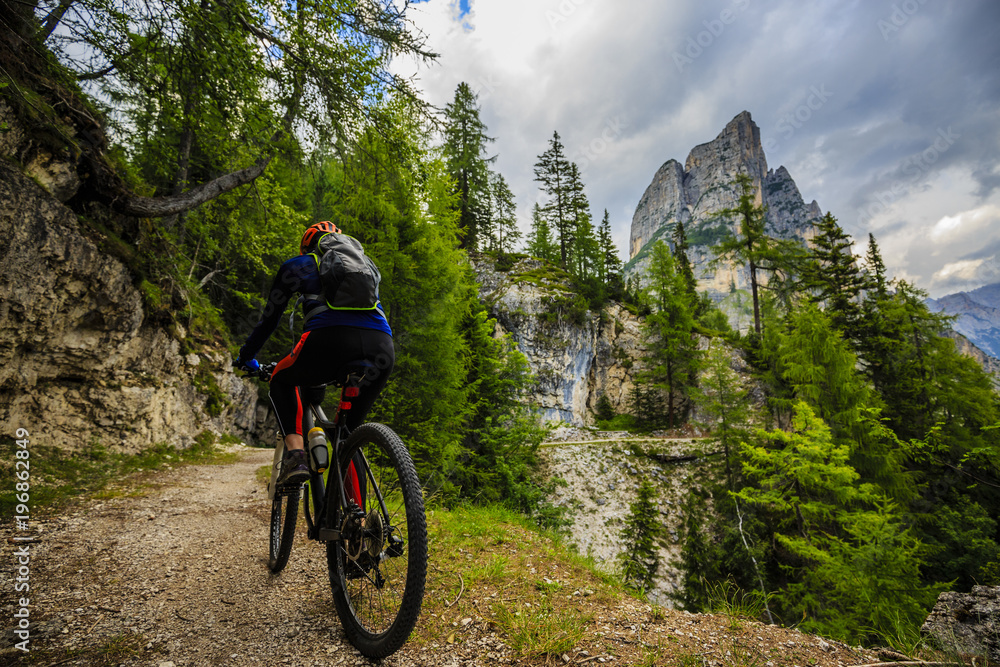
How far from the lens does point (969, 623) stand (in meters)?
2.90

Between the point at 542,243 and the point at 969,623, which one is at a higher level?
the point at 542,243

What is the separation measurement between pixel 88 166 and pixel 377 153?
414 cm

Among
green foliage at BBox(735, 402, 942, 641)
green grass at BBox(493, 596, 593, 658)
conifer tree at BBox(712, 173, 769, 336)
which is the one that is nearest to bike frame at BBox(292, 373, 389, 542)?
green grass at BBox(493, 596, 593, 658)

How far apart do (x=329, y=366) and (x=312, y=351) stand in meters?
0.12

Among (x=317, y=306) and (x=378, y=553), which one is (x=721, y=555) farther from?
(x=317, y=306)

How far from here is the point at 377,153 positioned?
18.5 feet

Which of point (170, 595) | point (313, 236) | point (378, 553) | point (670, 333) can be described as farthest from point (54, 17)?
point (670, 333)

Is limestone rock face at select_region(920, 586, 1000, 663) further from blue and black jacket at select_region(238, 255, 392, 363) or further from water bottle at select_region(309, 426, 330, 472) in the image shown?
blue and black jacket at select_region(238, 255, 392, 363)

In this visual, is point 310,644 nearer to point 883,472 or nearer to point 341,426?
point 341,426

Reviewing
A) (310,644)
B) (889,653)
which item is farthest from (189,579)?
(889,653)

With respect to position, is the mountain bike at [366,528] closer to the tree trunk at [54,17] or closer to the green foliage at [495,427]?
the tree trunk at [54,17]

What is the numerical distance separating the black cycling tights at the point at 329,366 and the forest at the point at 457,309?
345cm

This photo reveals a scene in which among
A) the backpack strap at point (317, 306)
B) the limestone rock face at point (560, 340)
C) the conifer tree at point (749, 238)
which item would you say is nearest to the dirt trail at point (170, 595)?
the backpack strap at point (317, 306)

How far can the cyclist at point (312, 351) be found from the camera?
6.92 ft
